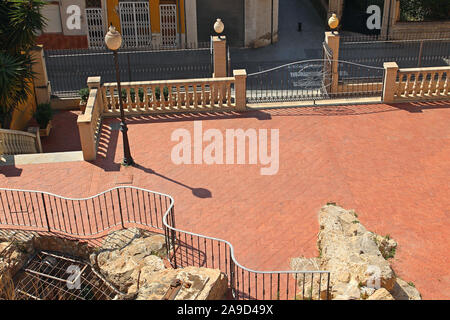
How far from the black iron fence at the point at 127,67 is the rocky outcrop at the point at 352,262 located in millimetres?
12104

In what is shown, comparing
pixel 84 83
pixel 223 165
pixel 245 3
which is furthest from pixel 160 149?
pixel 245 3

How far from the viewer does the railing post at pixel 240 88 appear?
60.6ft

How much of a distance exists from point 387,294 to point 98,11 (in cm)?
2253

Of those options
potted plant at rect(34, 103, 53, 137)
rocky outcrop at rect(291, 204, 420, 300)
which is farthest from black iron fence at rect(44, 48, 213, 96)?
rocky outcrop at rect(291, 204, 420, 300)

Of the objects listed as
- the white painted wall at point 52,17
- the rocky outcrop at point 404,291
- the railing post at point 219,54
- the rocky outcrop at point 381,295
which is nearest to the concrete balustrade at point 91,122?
the railing post at point 219,54

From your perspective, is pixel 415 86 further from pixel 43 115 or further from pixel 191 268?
pixel 43 115

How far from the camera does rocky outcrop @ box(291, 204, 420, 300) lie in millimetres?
10070

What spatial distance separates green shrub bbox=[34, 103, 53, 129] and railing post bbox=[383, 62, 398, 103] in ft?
36.3

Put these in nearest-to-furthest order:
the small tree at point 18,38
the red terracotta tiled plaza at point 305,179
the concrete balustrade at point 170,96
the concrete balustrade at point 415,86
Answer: the red terracotta tiled plaza at point 305,179 → the concrete balustrade at point 170,96 → the concrete balustrade at point 415,86 → the small tree at point 18,38

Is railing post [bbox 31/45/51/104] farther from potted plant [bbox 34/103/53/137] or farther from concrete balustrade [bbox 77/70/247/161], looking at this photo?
concrete balustrade [bbox 77/70/247/161]

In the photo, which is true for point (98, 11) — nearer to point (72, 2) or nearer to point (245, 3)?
point (72, 2)

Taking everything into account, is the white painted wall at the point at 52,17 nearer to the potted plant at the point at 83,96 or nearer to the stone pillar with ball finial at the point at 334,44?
the potted plant at the point at 83,96

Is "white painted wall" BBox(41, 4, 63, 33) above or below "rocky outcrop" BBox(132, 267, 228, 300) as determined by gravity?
above

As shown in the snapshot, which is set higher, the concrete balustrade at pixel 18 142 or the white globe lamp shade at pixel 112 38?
the white globe lamp shade at pixel 112 38
